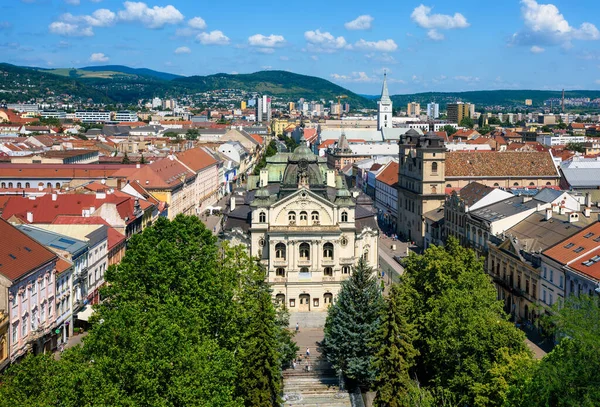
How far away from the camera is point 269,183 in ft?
290

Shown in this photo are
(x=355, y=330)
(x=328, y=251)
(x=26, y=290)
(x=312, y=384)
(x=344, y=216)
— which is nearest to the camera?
(x=355, y=330)

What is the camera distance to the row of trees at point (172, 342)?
33938mm

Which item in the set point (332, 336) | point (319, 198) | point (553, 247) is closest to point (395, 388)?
point (332, 336)

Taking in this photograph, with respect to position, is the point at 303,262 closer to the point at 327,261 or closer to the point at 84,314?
the point at 327,261

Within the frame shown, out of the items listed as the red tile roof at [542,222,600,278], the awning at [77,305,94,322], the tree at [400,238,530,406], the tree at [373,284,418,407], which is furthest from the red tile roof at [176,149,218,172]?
the tree at [373,284,418,407]

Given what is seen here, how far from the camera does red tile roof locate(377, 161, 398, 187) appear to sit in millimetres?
130613

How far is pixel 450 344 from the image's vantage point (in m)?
45.1

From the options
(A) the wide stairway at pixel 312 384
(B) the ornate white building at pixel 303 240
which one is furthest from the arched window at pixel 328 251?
(A) the wide stairway at pixel 312 384

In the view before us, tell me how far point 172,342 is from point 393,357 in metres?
15.0

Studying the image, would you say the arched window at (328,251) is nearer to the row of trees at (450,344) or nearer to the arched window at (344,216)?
the arched window at (344,216)

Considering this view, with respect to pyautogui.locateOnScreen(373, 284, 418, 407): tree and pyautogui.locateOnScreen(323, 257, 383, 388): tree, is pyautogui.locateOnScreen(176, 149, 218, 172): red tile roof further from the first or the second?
pyautogui.locateOnScreen(373, 284, 418, 407): tree

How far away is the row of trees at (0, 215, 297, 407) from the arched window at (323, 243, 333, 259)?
16.7 metres

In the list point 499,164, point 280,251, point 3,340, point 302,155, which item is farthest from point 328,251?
point 499,164

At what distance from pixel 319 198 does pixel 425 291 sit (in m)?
20.4
